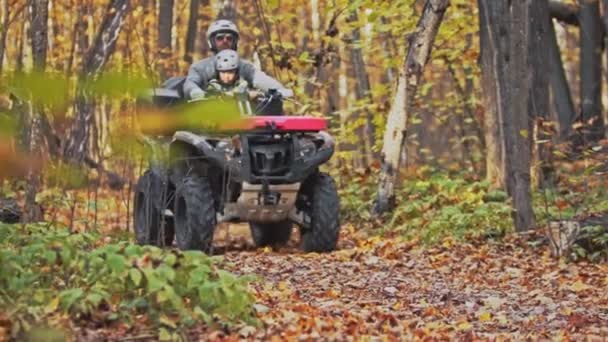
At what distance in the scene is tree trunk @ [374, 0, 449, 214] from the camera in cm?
1469

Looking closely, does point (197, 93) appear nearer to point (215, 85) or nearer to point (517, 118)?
point (215, 85)

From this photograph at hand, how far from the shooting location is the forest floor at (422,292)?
7.05 m

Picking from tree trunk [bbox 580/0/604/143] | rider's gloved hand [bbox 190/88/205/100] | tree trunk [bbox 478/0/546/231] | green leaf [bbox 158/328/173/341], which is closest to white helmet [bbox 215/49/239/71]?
rider's gloved hand [bbox 190/88/205/100]

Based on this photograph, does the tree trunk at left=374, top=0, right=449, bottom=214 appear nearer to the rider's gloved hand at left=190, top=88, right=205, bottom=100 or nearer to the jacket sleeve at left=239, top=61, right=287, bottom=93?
the jacket sleeve at left=239, top=61, right=287, bottom=93

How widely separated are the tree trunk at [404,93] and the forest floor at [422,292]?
1.76m

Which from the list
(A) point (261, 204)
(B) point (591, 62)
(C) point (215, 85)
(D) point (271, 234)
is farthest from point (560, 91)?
(A) point (261, 204)

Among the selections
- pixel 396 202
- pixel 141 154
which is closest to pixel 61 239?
pixel 141 154

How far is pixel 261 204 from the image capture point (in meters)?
12.0

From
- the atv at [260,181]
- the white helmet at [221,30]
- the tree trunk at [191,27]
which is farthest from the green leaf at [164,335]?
the tree trunk at [191,27]

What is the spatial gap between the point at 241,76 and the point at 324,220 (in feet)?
5.66

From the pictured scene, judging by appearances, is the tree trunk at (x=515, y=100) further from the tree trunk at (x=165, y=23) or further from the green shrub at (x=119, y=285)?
the tree trunk at (x=165, y=23)

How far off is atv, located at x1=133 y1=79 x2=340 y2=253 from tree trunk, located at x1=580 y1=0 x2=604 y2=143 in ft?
29.2

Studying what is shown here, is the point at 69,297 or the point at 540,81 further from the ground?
the point at 540,81

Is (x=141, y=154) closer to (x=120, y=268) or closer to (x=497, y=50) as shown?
(x=120, y=268)
